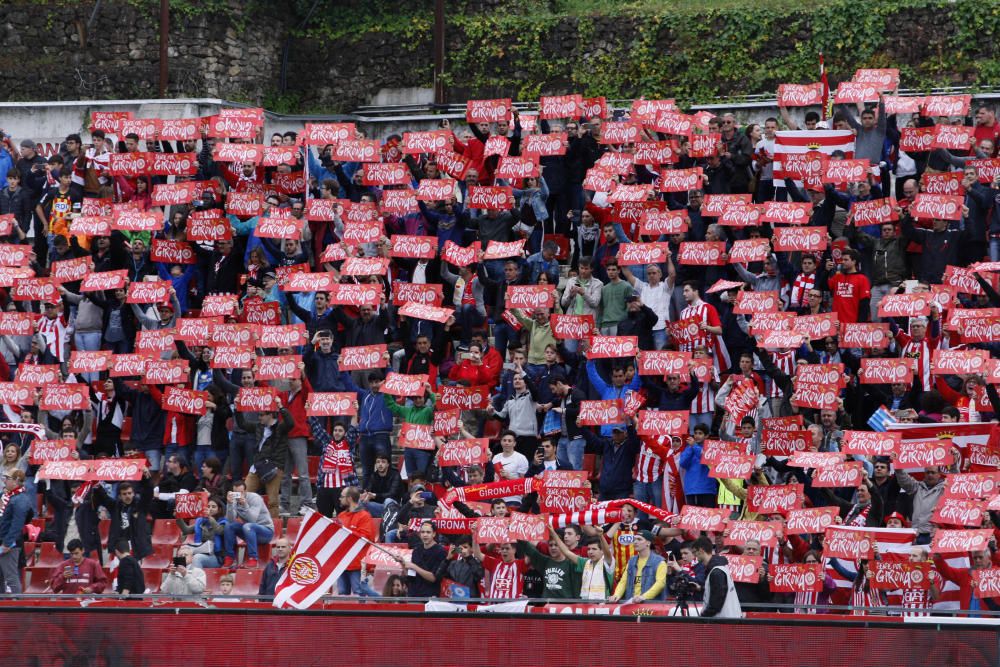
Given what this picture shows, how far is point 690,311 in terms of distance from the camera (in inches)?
795

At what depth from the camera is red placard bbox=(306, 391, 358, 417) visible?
1991cm

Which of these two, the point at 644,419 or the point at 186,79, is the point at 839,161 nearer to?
the point at 644,419

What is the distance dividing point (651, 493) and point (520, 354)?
2224 mm

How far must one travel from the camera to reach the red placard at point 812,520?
16750 mm

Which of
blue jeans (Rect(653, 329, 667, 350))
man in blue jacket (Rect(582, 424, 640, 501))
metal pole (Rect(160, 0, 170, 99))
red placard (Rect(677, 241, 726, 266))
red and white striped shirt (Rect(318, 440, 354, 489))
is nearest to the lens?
man in blue jacket (Rect(582, 424, 640, 501))

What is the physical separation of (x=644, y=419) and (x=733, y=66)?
1162 cm

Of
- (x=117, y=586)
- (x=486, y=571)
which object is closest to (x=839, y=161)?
(x=486, y=571)

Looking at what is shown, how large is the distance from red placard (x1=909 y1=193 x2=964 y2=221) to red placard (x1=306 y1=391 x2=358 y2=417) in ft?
20.2

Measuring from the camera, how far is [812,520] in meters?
16.8

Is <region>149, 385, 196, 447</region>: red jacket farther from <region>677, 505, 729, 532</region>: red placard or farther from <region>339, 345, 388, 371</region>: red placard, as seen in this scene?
<region>677, 505, 729, 532</region>: red placard

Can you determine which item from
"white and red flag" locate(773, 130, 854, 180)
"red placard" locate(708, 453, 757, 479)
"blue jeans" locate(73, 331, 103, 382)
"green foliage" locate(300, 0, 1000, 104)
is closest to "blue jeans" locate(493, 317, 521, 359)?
"white and red flag" locate(773, 130, 854, 180)

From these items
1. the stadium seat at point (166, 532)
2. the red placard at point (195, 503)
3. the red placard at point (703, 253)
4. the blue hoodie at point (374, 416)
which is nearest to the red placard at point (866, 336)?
the red placard at point (703, 253)

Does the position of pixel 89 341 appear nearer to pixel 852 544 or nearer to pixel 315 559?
pixel 315 559

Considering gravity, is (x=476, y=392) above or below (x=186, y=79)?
below
